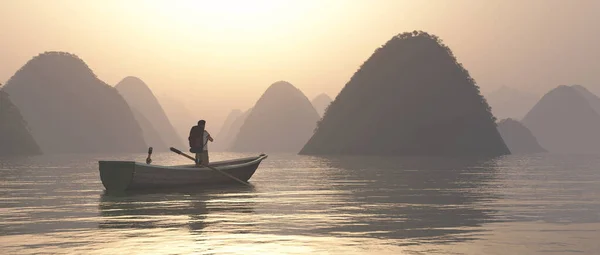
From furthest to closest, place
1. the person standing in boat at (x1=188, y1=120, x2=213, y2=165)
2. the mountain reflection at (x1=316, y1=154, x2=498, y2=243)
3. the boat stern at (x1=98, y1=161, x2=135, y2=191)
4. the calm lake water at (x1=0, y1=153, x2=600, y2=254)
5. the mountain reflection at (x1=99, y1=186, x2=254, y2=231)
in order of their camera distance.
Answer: the person standing in boat at (x1=188, y1=120, x2=213, y2=165) → the boat stern at (x1=98, y1=161, x2=135, y2=191) → the mountain reflection at (x1=99, y1=186, x2=254, y2=231) → the mountain reflection at (x1=316, y1=154, x2=498, y2=243) → the calm lake water at (x1=0, y1=153, x2=600, y2=254)

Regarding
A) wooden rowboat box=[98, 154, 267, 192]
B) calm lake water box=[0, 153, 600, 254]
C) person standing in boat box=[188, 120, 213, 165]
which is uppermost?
person standing in boat box=[188, 120, 213, 165]

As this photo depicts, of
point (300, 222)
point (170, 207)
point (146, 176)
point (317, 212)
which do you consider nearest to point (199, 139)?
point (146, 176)

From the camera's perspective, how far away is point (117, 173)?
3769 cm

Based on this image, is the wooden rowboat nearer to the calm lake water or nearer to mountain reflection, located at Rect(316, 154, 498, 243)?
the calm lake water

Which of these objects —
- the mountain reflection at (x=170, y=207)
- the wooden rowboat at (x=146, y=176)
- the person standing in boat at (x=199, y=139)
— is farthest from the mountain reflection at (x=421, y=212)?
the person standing in boat at (x=199, y=139)

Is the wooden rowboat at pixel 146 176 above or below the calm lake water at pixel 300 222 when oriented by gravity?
above

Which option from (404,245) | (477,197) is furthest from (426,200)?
(404,245)

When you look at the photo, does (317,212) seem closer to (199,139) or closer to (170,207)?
(170,207)

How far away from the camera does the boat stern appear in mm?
37500

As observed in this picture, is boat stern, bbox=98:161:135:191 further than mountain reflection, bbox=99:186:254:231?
Yes

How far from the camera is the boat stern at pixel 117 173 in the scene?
37500 millimetres

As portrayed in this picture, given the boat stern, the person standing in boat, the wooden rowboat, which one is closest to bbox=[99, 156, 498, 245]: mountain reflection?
the wooden rowboat

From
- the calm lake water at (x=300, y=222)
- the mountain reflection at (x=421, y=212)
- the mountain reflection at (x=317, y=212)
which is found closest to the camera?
the calm lake water at (x=300, y=222)

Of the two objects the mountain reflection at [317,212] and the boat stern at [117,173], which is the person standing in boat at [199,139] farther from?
the boat stern at [117,173]
